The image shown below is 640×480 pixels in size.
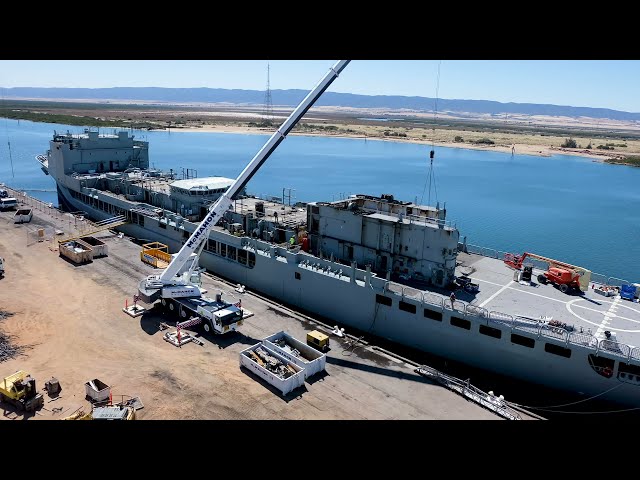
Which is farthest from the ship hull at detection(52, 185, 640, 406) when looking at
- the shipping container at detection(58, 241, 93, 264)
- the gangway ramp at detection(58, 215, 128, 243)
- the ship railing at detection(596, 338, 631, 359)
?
the gangway ramp at detection(58, 215, 128, 243)

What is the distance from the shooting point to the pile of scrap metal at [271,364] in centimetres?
2416

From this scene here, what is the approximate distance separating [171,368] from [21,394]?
6.65 metres

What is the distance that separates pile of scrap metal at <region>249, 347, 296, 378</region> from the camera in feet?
79.3

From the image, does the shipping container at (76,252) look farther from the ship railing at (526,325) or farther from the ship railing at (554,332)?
the ship railing at (554,332)

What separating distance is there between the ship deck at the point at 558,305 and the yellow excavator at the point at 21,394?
905 inches

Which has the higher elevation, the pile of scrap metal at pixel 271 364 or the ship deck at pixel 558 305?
the ship deck at pixel 558 305

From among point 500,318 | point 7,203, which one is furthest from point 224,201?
point 7,203

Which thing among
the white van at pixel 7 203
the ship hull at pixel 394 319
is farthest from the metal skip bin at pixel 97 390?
the white van at pixel 7 203

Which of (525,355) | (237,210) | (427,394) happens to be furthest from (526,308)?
(237,210)

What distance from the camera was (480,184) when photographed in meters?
111

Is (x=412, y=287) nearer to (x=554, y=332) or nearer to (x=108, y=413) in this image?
(x=554, y=332)

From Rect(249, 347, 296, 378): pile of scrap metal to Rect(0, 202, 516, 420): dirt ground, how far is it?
3.33 feet

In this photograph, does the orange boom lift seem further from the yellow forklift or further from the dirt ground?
the yellow forklift
